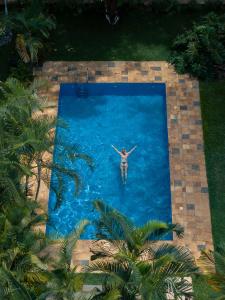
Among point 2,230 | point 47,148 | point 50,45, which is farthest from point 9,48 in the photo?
point 2,230

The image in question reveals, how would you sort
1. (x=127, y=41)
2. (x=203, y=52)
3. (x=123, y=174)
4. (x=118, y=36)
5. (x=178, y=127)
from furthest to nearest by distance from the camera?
1. (x=118, y=36)
2. (x=127, y=41)
3. (x=203, y=52)
4. (x=178, y=127)
5. (x=123, y=174)

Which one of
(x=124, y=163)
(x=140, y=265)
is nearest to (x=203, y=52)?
(x=124, y=163)

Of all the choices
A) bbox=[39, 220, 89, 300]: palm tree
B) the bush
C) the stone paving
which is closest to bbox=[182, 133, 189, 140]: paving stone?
the stone paving

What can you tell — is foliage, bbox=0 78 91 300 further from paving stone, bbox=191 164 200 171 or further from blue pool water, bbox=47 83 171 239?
paving stone, bbox=191 164 200 171

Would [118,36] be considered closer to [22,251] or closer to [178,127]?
[178,127]

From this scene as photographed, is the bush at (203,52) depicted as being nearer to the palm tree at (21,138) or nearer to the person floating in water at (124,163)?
the person floating in water at (124,163)

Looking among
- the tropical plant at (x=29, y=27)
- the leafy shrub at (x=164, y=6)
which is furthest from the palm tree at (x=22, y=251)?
the leafy shrub at (x=164, y=6)
